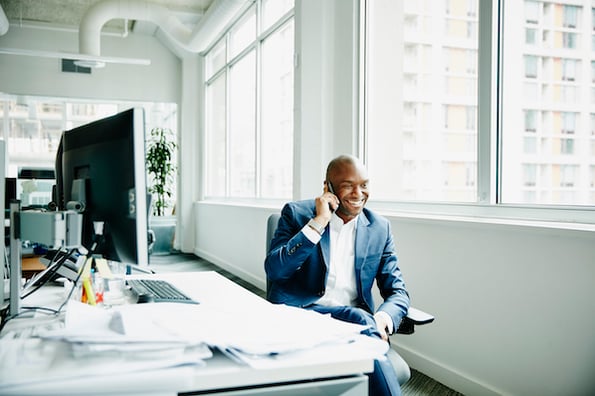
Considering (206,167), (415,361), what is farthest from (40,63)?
(415,361)

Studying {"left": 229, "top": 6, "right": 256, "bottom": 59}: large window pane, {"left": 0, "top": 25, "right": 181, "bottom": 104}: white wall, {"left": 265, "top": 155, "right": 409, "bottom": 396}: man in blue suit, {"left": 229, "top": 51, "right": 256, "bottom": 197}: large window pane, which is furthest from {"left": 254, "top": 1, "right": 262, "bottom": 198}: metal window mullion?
{"left": 265, "top": 155, "right": 409, "bottom": 396}: man in blue suit

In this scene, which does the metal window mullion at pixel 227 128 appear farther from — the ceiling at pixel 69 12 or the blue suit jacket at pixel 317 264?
the blue suit jacket at pixel 317 264

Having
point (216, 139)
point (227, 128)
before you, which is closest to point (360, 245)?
point (227, 128)

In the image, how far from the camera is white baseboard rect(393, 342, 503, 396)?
8.95 feet

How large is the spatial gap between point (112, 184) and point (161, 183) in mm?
7558

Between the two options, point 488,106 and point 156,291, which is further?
point 488,106

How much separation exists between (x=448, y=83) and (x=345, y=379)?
259 cm

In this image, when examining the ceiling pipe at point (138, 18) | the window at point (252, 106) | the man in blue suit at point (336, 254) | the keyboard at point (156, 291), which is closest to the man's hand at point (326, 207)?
the man in blue suit at point (336, 254)

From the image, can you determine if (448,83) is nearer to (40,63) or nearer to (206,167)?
(206,167)

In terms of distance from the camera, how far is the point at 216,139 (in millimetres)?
8438

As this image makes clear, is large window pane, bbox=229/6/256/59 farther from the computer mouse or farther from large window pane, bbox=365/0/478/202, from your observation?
the computer mouse

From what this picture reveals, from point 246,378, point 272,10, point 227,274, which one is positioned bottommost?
point 227,274

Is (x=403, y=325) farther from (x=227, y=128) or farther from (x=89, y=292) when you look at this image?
(x=227, y=128)

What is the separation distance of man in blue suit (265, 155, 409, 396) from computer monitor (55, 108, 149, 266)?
776 mm
